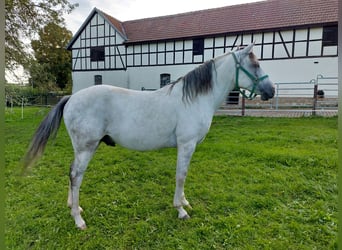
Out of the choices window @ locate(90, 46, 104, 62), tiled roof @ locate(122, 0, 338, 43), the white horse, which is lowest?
the white horse

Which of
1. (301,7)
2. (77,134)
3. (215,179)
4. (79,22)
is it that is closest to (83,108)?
(77,134)

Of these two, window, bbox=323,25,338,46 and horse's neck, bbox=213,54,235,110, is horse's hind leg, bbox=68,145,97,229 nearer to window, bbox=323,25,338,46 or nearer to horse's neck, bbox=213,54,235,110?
horse's neck, bbox=213,54,235,110

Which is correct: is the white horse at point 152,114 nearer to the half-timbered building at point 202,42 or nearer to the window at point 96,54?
the half-timbered building at point 202,42

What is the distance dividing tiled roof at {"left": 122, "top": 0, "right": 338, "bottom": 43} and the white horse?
1294 centimetres

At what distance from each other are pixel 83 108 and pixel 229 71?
1579 mm

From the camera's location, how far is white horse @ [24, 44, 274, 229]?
223 centimetres

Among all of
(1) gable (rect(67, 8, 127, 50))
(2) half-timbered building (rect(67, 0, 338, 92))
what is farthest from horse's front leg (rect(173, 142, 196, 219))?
(1) gable (rect(67, 8, 127, 50))

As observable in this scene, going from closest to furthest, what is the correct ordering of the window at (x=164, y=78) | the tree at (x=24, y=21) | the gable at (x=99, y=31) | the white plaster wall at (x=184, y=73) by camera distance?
the tree at (x=24, y=21), the white plaster wall at (x=184, y=73), the window at (x=164, y=78), the gable at (x=99, y=31)

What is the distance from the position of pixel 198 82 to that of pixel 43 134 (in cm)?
170

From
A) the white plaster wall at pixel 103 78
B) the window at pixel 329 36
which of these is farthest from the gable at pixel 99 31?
the window at pixel 329 36

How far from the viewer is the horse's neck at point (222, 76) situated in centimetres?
241

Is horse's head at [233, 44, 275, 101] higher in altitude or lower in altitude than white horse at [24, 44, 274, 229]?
higher

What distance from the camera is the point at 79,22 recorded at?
19.9 meters

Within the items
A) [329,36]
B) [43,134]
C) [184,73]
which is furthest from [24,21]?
[329,36]
